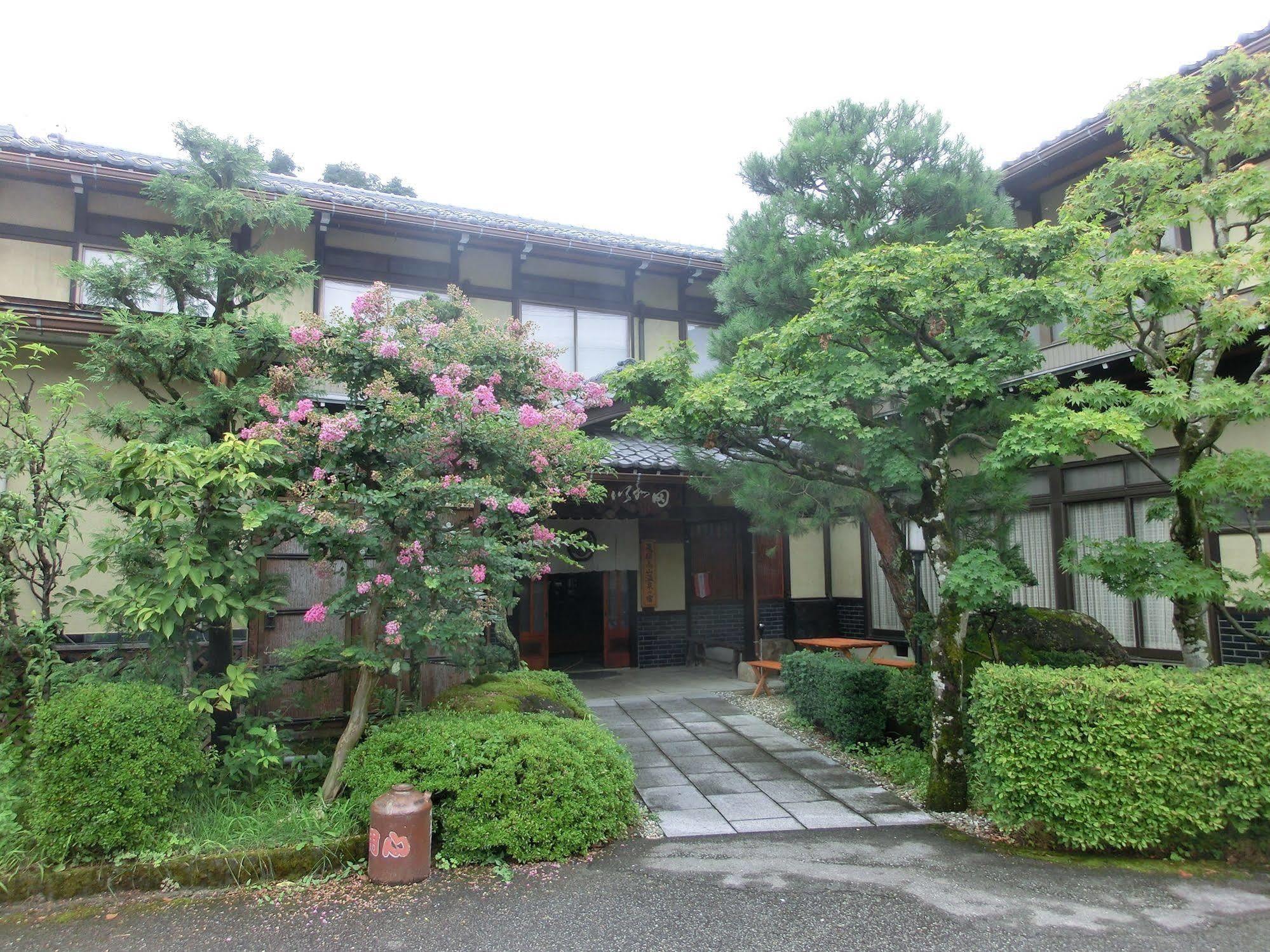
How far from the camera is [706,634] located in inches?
506

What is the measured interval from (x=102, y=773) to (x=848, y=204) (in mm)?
7052

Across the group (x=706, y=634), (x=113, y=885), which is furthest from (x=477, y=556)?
(x=706, y=634)

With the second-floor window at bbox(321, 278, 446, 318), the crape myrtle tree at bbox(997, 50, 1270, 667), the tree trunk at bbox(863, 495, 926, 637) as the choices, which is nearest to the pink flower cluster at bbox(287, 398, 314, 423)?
the crape myrtle tree at bbox(997, 50, 1270, 667)

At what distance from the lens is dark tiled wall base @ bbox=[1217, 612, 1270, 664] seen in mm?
7305

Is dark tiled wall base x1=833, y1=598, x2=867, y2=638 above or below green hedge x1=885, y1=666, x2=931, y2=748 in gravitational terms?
above

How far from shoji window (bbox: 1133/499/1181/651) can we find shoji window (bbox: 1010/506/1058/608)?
3.45 ft

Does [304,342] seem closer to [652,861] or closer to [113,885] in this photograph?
[113,885]

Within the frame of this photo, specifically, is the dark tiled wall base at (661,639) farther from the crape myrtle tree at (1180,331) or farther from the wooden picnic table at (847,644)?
the crape myrtle tree at (1180,331)

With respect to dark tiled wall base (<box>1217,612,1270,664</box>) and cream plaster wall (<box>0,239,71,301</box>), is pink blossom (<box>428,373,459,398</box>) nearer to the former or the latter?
cream plaster wall (<box>0,239,71,301</box>)

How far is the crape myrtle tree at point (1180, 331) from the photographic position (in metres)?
4.89

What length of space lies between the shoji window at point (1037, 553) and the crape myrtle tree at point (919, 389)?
351 cm

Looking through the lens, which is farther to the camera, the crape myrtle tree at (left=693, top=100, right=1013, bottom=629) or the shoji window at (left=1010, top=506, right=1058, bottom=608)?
the shoji window at (left=1010, top=506, right=1058, bottom=608)

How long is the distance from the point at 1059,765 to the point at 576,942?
3171 mm

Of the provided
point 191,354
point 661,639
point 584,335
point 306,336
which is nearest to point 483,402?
point 306,336
